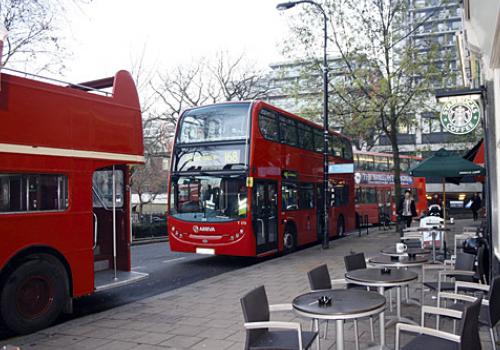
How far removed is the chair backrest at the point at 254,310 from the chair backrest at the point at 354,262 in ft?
8.21

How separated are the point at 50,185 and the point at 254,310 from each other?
4.31m

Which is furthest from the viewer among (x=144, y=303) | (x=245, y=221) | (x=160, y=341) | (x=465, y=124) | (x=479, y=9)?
(x=245, y=221)

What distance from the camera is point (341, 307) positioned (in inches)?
163

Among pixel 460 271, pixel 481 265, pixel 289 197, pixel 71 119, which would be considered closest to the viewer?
pixel 460 271

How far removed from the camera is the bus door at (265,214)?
12359 mm

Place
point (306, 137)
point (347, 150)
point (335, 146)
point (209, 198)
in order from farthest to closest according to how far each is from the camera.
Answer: point (347, 150) < point (335, 146) < point (306, 137) < point (209, 198)

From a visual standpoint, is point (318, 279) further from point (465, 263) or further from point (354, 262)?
point (465, 263)

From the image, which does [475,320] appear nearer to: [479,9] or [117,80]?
[479,9]

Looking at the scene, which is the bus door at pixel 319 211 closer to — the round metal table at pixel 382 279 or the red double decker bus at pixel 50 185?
the red double decker bus at pixel 50 185

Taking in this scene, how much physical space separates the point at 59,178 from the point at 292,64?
1521cm

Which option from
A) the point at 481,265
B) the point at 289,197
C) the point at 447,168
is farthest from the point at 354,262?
the point at 289,197

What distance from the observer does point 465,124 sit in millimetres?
9633

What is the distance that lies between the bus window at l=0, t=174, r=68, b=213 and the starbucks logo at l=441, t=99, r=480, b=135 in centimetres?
747

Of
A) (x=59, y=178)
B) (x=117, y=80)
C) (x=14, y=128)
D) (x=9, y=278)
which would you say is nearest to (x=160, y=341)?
(x=9, y=278)
